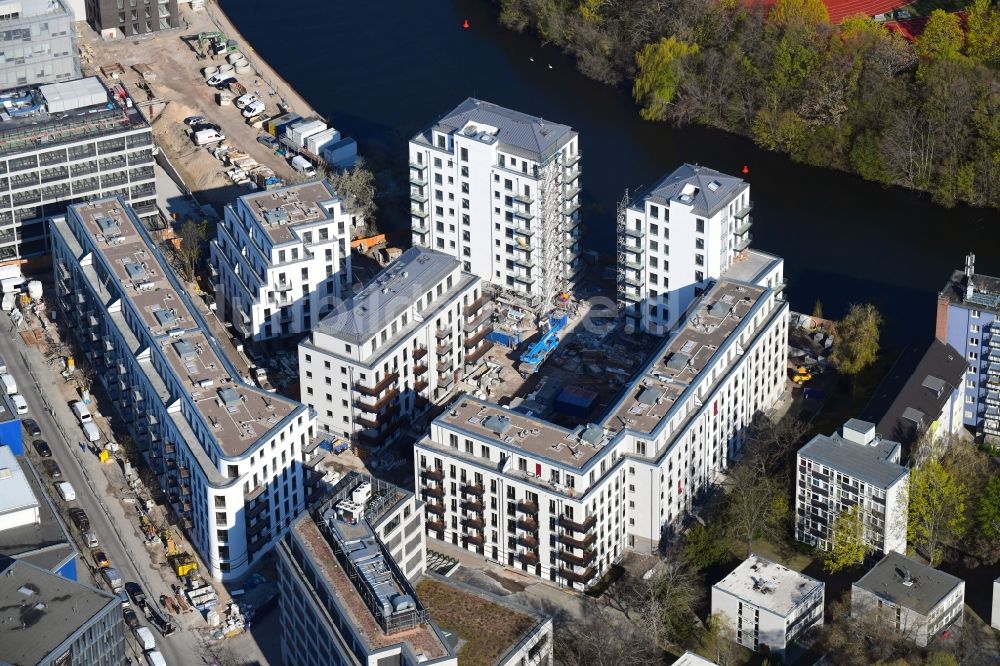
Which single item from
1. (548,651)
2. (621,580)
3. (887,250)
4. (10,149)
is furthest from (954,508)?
(10,149)

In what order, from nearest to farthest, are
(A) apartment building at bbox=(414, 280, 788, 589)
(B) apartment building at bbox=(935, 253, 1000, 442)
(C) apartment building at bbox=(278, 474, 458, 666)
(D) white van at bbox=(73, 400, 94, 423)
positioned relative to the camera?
(C) apartment building at bbox=(278, 474, 458, 666) → (A) apartment building at bbox=(414, 280, 788, 589) → (B) apartment building at bbox=(935, 253, 1000, 442) → (D) white van at bbox=(73, 400, 94, 423)

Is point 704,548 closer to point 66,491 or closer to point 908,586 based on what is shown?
point 908,586

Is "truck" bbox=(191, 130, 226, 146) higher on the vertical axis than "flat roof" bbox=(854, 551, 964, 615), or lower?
higher

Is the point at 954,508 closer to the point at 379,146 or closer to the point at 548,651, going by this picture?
the point at 548,651

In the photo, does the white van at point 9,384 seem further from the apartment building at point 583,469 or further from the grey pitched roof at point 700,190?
the grey pitched roof at point 700,190

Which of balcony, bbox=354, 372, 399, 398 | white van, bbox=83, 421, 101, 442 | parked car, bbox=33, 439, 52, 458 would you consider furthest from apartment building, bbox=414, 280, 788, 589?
parked car, bbox=33, 439, 52, 458

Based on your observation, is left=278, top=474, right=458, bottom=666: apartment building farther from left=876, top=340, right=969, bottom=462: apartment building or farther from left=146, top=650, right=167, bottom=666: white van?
left=876, top=340, right=969, bottom=462: apartment building

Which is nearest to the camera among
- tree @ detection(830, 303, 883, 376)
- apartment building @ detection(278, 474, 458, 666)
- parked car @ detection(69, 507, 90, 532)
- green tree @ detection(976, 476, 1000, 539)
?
apartment building @ detection(278, 474, 458, 666)
